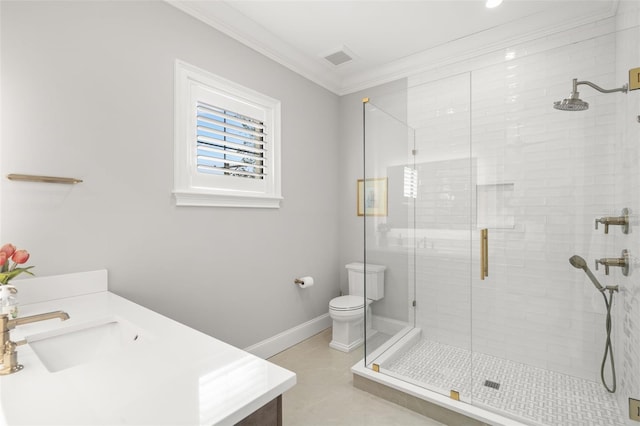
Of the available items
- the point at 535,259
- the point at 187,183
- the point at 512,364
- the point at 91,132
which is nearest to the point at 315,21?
the point at 187,183

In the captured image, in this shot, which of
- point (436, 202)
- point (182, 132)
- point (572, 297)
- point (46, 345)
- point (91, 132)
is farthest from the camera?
point (436, 202)

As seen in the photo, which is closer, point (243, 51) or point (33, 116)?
point (33, 116)

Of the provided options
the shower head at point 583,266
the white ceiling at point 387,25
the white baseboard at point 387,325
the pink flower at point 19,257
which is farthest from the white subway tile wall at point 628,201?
the pink flower at point 19,257

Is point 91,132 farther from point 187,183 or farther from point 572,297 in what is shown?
point 572,297

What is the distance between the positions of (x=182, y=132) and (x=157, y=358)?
5.22 ft

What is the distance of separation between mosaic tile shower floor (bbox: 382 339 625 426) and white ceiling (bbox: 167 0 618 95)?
8.05ft

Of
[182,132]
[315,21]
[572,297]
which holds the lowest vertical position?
[572,297]

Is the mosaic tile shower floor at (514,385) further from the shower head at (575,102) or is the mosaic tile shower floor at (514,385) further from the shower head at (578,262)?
the shower head at (575,102)

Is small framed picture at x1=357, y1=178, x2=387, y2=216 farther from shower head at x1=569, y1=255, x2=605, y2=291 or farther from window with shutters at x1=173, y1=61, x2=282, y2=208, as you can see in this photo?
shower head at x1=569, y1=255, x2=605, y2=291

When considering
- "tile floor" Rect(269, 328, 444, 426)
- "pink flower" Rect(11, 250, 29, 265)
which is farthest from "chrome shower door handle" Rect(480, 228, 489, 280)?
"pink flower" Rect(11, 250, 29, 265)

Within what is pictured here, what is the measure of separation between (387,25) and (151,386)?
279 centimetres

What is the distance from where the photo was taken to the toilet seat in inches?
109

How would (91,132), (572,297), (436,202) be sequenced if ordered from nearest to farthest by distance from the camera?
(91,132) < (572,297) < (436,202)

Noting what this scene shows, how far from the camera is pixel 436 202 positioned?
237 cm
